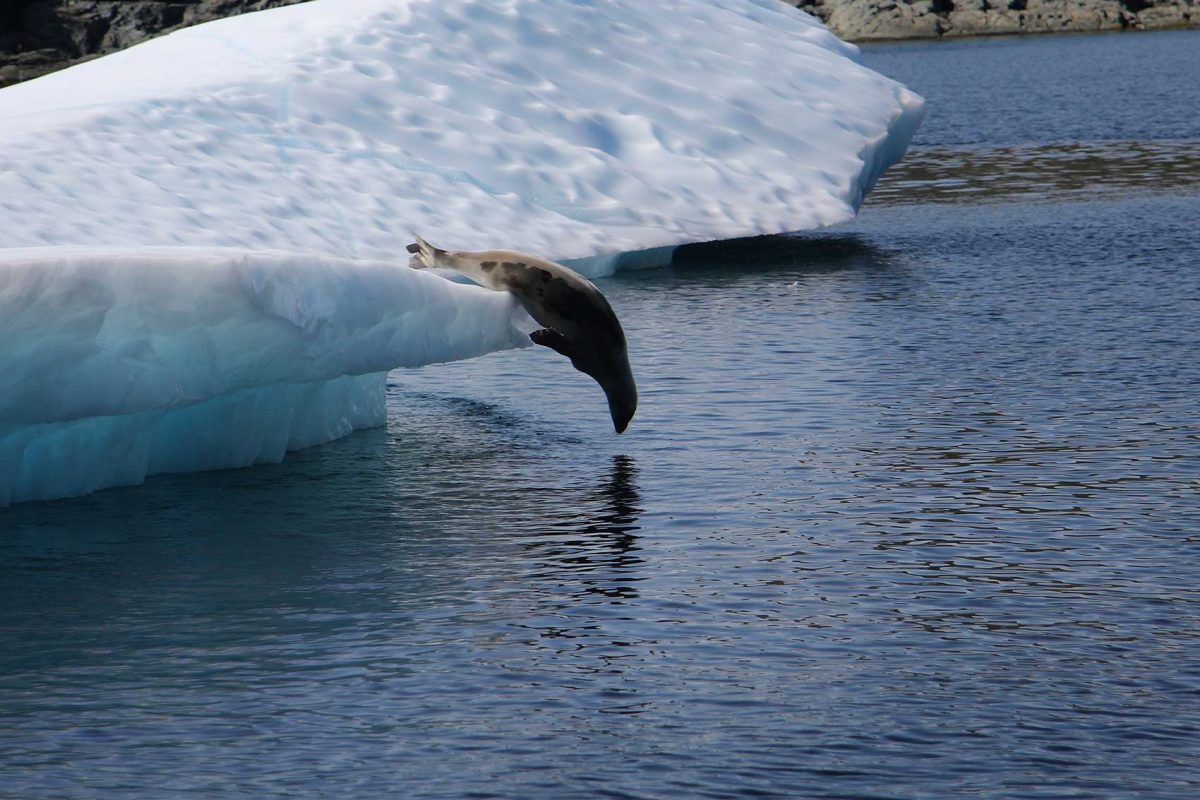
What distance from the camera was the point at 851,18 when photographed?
3157 inches

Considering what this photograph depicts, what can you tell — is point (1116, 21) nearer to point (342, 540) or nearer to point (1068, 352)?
point (1068, 352)

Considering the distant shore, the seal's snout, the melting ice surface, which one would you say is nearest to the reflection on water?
the melting ice surface

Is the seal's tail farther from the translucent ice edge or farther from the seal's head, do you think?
the seal's head

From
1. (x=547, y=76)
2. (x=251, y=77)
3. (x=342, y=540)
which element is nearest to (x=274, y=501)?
(x=342, y=540)

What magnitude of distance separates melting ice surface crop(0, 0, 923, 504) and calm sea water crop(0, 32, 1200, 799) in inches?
24.0

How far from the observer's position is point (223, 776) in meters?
6.34

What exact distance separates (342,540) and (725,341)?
5.72 m

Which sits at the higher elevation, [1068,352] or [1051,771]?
[1051,771]

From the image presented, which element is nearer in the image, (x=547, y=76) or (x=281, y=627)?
(x=281, y=627)

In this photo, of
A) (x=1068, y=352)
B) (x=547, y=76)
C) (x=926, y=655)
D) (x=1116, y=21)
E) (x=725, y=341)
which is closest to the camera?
(x=926, y=655)

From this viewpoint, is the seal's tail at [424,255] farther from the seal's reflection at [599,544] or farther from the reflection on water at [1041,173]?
the reflection on water at [1041,173]

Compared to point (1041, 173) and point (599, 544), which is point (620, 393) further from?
point (1041, 173)

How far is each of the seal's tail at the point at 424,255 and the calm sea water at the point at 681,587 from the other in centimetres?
97

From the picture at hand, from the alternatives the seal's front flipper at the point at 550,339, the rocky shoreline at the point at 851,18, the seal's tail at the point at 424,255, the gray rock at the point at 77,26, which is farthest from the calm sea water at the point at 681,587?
the rocky shoreline at the point at 851,18
